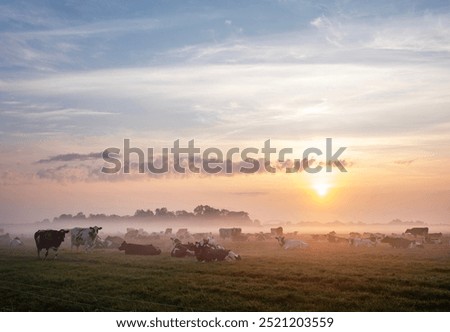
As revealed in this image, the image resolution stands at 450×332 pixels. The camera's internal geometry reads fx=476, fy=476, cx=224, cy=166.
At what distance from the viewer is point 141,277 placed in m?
24.3

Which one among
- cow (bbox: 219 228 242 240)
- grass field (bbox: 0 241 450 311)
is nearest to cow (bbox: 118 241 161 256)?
grass field (bbox: 0 241 450 311)

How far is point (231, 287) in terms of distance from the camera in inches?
826

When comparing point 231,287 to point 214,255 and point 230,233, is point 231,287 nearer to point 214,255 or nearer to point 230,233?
point 214,255

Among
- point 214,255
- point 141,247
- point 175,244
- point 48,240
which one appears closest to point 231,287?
point 214,255

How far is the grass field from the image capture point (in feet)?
60.3

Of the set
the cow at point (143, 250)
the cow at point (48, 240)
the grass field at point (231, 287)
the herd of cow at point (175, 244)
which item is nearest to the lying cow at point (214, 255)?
the herd of cow at point (175, 244)

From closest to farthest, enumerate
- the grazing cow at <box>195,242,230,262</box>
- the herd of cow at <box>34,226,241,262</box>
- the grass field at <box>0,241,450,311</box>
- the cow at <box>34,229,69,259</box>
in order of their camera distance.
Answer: the grass field at <box>0,241,450,311</box> < the grazing cow at <box>195,242,230,262</box> < the herd of cow at <box>34,226,241,262</box> < the cow at <box>34,229,69,259</box>

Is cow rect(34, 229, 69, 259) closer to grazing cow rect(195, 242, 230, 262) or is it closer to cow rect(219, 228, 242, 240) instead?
grazing cow rect(195, 242, 230, 262)

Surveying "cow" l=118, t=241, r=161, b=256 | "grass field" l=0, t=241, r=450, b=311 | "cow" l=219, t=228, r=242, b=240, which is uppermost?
"cow" l=219, t=228, r=242, b=240

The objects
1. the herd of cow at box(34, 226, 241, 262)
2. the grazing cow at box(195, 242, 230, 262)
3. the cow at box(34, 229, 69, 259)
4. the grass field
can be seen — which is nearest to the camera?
the grass field

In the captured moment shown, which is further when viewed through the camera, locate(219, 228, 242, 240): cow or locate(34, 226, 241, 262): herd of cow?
locate(219, 228, 242, 240): cow
